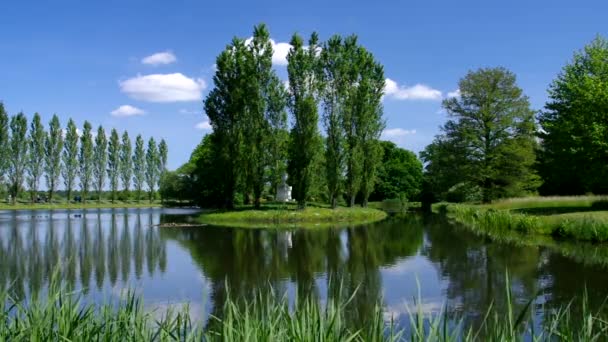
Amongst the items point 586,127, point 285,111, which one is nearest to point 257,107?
point 285,111

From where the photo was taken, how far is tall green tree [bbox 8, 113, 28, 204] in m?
60.2

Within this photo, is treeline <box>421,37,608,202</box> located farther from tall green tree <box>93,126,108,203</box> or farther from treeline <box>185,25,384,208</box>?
tall green tree <box>93,126,108,203</box>

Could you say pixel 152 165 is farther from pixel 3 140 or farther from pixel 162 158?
pixel 3 140

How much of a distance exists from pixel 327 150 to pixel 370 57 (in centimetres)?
816

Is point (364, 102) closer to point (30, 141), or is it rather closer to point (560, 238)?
point (560, 238)

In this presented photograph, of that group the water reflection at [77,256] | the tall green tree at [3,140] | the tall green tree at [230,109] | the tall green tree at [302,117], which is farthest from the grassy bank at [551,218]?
the tall green tree at [3,140]

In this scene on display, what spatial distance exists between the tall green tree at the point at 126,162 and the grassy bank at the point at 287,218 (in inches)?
1718

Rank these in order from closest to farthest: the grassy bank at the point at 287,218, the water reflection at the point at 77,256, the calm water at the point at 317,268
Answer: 1. the calm water at the point at 317,268
2. the water reflection at the point at 77,256
3. the grassy bank at the point at 287,218

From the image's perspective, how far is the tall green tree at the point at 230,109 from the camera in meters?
38.2

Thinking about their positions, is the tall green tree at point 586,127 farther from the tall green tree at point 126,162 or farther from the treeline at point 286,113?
the tall green tree at point 126,162

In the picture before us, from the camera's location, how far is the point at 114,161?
73.5 metres

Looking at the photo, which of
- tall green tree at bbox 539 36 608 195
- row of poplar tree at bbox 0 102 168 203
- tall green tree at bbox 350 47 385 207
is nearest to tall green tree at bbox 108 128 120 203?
row of poplar tree at bbox 0 102 168 203

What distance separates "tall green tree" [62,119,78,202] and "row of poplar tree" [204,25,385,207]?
34.7 metres

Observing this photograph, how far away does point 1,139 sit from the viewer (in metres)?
56.2
